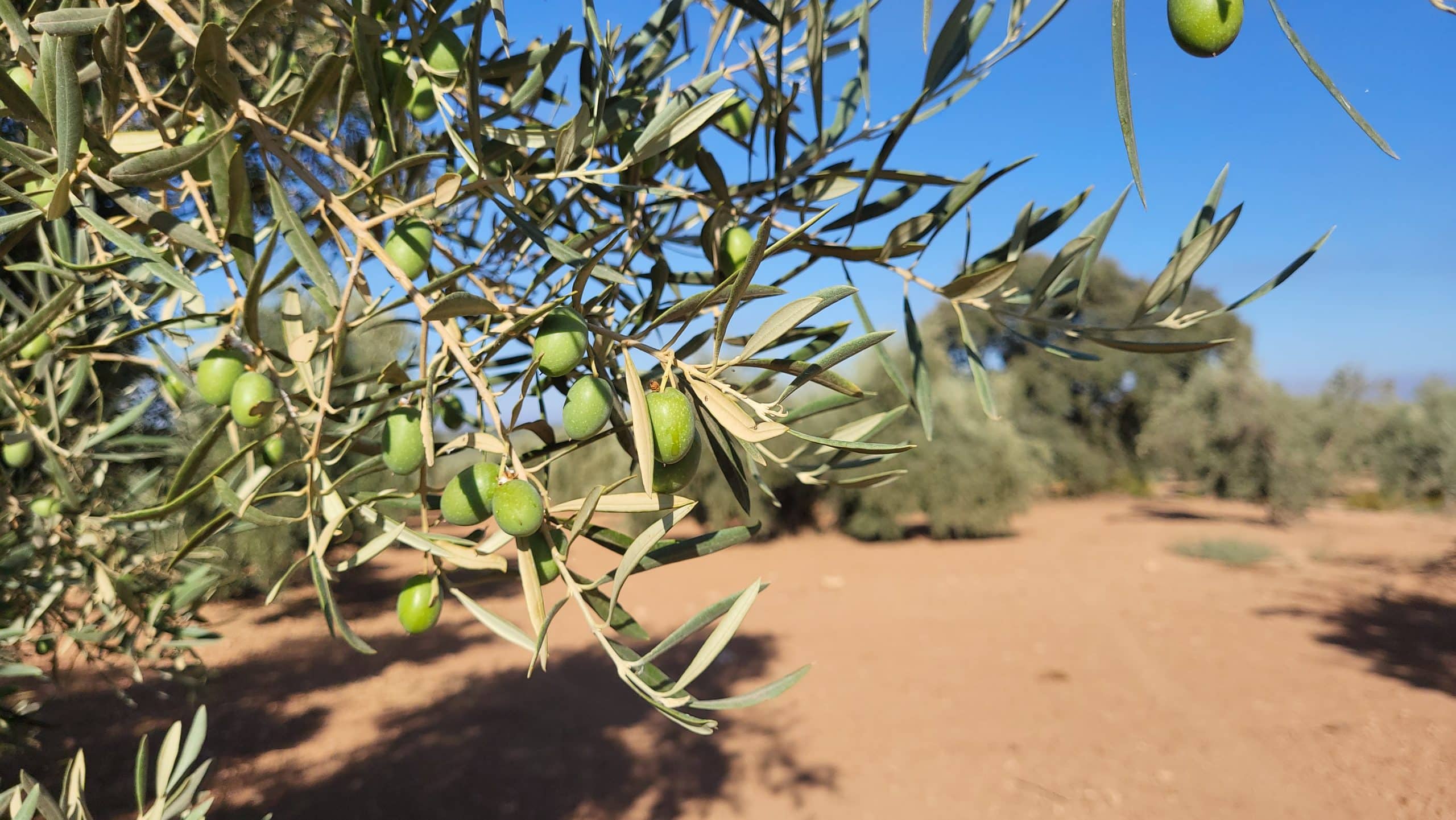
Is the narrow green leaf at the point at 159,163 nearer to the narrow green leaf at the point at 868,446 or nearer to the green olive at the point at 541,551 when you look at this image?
the green olive at the point at 541,551

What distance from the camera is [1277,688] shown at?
15.3 feet

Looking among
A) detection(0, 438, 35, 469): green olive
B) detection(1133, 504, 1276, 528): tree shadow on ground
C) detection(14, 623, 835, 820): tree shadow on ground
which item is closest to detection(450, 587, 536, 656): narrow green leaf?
detection(0, 438, 35, 469): green olive

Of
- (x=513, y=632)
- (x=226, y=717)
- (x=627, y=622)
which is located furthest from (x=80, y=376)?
(x=226, y=717)

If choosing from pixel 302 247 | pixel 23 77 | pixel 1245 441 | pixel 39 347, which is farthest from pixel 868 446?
pixel 1245 441

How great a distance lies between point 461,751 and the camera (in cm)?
428

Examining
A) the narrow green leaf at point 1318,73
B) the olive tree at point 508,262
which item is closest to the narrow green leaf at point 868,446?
the olive tree at point 508,262

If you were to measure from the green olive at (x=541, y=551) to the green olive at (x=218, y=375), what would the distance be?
296mm

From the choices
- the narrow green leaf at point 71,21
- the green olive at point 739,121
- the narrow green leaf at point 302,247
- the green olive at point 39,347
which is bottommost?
the green olive at point 39,347

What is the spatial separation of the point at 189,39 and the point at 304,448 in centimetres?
35

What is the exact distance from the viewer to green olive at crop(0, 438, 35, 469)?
110 centimetres

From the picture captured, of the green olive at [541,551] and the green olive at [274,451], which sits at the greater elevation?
the green olive at [274,451]

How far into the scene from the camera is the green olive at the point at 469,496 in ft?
1.88

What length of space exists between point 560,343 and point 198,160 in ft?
1.13

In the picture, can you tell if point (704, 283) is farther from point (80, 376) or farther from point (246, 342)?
point (80, 376)
